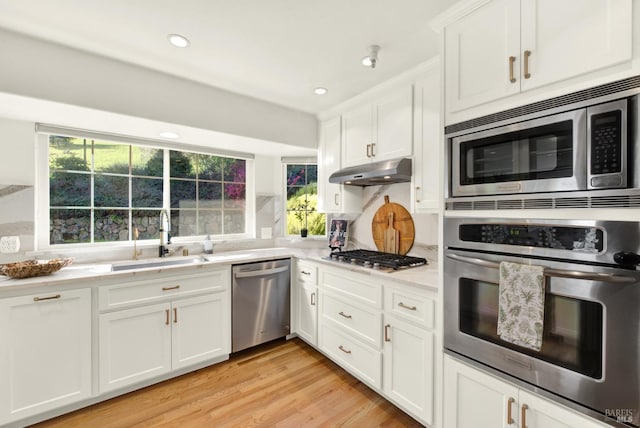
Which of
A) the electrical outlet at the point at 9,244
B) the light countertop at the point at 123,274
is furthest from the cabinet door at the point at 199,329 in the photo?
the electrical outlet at the point at 9,244

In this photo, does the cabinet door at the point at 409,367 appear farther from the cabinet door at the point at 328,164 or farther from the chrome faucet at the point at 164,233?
the chrome faucet at the point at 164,233

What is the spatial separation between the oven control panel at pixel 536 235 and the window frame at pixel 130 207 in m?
2.61

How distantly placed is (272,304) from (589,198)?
247 centimetres

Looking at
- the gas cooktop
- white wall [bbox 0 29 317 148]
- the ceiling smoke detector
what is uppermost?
the ceiling smoke detector

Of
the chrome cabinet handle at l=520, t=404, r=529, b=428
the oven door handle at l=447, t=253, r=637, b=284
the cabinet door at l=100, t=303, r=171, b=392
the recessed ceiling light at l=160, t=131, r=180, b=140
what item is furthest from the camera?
the recessed ceiling light at l=160, t=131, r=180, b=140

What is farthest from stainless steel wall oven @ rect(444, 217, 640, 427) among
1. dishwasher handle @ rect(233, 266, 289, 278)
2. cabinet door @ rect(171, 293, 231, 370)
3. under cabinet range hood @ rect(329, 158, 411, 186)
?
cabinet door @ rect(171, 293, 231, 370)

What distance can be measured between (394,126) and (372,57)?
1.90 ft

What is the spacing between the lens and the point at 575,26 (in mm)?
1104

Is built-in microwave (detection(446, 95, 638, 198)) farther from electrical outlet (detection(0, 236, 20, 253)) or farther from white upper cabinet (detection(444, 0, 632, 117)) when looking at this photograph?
→ electrical outlet (detection(0, 236, 20, 253))

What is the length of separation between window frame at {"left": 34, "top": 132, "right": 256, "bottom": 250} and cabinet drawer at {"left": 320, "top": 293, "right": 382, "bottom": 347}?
1465 mm

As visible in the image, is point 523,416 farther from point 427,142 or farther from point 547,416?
point 427,142

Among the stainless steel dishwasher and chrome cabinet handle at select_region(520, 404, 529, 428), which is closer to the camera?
chrome cabinet handle at select_region(520, 404, 529, 428)

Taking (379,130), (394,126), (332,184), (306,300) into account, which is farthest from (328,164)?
(306,300)

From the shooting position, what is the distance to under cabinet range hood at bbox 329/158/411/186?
2117mm
